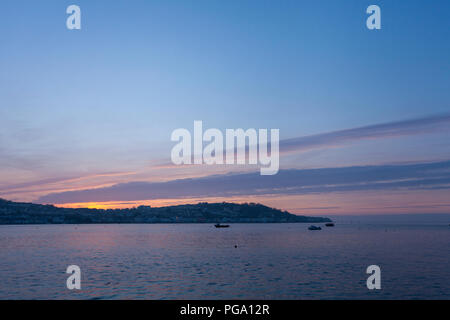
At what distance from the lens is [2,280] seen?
51000 mm
